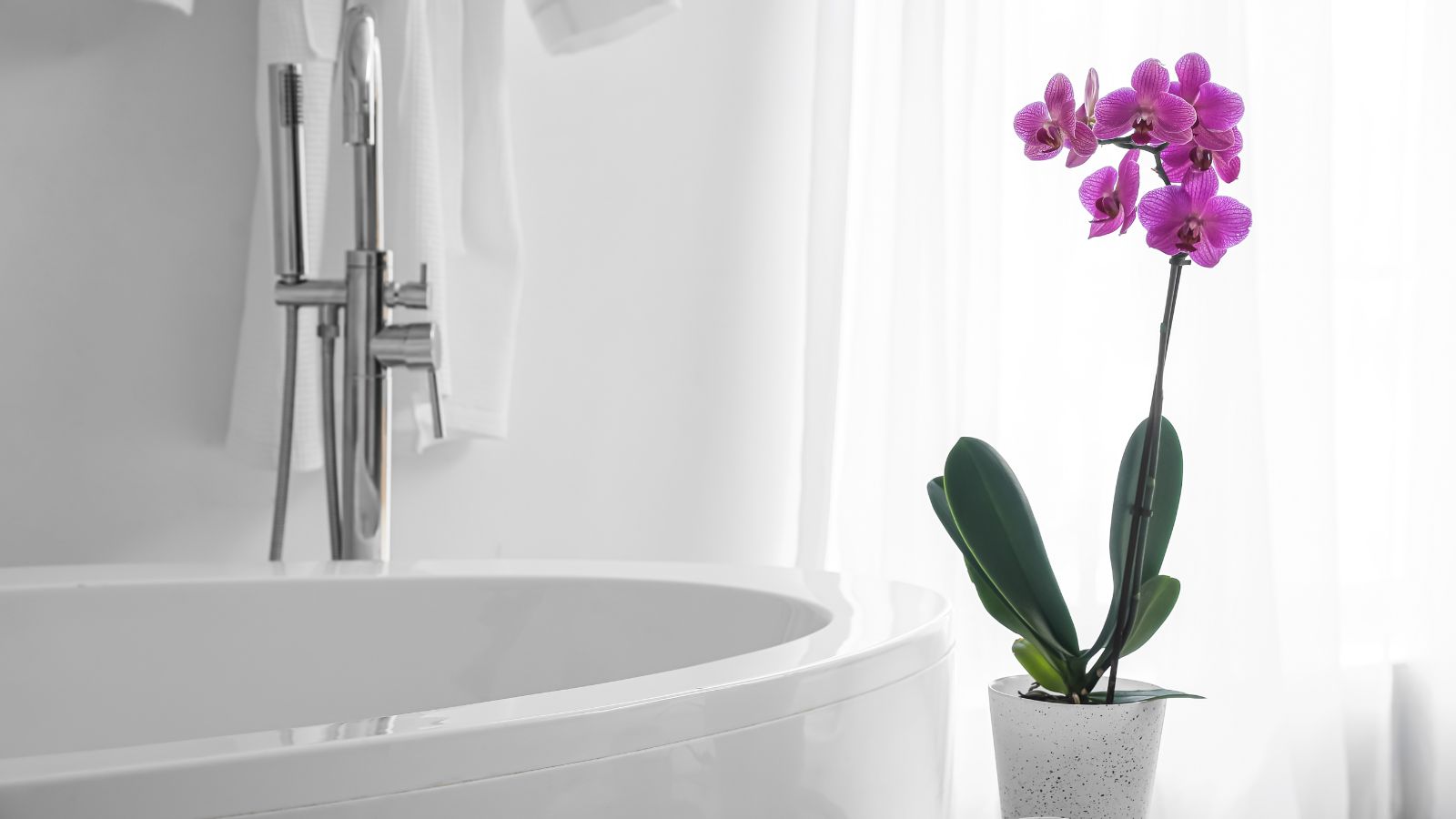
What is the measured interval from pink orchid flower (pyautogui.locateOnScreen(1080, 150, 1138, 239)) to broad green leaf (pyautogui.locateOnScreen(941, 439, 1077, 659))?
0.19m

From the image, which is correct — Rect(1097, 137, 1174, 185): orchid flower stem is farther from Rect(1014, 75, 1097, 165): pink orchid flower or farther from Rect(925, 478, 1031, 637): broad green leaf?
Rect(925, 478, 1031, 637): broad green leaf

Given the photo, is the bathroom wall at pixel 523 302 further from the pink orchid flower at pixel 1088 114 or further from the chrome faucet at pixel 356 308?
the pink orchid flower at pixel 1088 114

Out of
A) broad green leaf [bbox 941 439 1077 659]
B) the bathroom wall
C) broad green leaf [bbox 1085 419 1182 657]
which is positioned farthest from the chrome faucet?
broad green leaf [bbox 1085 419 1182 657]

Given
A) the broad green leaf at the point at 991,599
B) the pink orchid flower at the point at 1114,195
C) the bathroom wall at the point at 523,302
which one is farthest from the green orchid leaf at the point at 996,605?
the bathroom wall at the point at 523,302

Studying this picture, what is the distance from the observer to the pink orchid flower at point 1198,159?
2.72ft

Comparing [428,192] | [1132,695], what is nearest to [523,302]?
[428,192]

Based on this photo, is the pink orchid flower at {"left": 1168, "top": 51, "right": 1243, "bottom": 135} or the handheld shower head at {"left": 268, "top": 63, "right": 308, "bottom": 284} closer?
the pink orchid flower at {"left": 1168, "top": 51, "right": 1243, "bottom": 135}

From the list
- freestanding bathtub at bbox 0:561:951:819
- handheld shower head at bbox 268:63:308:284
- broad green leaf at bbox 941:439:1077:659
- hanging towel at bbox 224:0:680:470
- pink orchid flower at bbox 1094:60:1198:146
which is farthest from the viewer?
hanging towel at bbox 224:0:680:470

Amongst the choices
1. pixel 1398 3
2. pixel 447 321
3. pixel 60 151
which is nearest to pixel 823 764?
pixel 447 321

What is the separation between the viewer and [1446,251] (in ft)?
5.95

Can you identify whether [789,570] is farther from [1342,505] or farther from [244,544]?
[1342,505]

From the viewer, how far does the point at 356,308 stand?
124 cm

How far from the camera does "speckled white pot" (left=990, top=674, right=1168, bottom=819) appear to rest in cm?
85

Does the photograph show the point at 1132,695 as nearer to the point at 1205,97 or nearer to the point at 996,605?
the point at 996,605
